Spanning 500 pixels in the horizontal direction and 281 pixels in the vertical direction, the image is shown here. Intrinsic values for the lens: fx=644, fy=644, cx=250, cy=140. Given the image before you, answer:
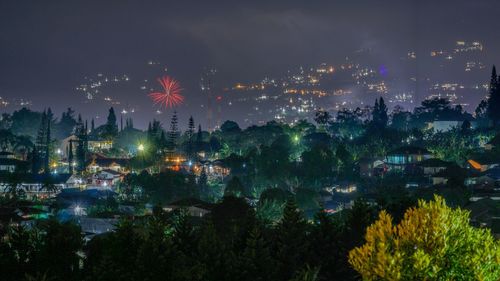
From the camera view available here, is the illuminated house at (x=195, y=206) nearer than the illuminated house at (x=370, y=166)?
Yes

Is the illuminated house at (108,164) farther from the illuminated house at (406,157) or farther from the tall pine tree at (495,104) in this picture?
the tall pine tree at (495,104)

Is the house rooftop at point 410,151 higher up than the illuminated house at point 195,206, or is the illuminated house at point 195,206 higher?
the house rooftop at point 410,151

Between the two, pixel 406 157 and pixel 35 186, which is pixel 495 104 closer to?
pixel 406 157

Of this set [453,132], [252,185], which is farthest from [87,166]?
[453,132]

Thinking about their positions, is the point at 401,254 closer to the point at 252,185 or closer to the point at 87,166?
the point at 252,185

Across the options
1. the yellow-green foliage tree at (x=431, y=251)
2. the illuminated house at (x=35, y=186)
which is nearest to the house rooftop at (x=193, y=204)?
the illuminated house at (x=35, y=186)

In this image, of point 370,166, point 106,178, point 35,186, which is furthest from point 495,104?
point 35,186
